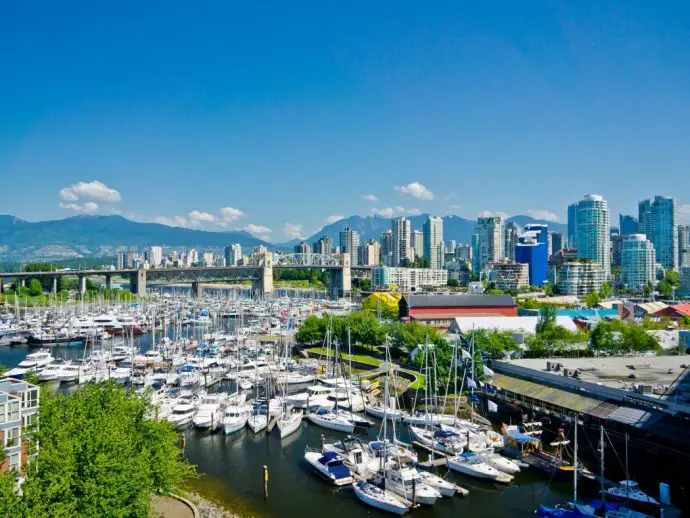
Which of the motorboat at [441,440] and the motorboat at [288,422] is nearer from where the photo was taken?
the motorboat at [441,440]

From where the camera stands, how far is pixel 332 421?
30641 mm

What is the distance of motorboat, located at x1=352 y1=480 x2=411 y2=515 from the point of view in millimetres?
20391

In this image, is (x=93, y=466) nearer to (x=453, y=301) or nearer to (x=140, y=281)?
(x=453, y=301)

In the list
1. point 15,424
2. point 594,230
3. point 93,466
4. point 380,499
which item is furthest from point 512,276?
point 93,466

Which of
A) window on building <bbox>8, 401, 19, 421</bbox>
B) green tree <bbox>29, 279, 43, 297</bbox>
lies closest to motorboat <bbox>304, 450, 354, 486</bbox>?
window on building <bbox>8, 401, 19, 421</bbox>

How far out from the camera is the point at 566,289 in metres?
109

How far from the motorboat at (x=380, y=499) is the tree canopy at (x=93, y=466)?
7.16 m

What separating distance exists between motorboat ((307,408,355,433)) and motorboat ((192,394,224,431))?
5.14 m

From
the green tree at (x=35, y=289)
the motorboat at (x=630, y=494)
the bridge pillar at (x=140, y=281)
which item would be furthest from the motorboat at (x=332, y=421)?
the bridge pillar at (x=140, y=281)

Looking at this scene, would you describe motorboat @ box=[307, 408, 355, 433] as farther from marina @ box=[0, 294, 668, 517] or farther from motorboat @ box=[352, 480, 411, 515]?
motorboat @ box=[352, 480, 411, 515]

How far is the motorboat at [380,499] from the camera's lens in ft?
66.9

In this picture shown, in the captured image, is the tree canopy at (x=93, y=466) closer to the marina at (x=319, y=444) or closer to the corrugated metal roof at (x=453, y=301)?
the marina at (x=319, y=444)

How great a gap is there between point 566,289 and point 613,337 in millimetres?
70950

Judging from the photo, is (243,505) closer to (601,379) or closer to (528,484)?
(528,484)
